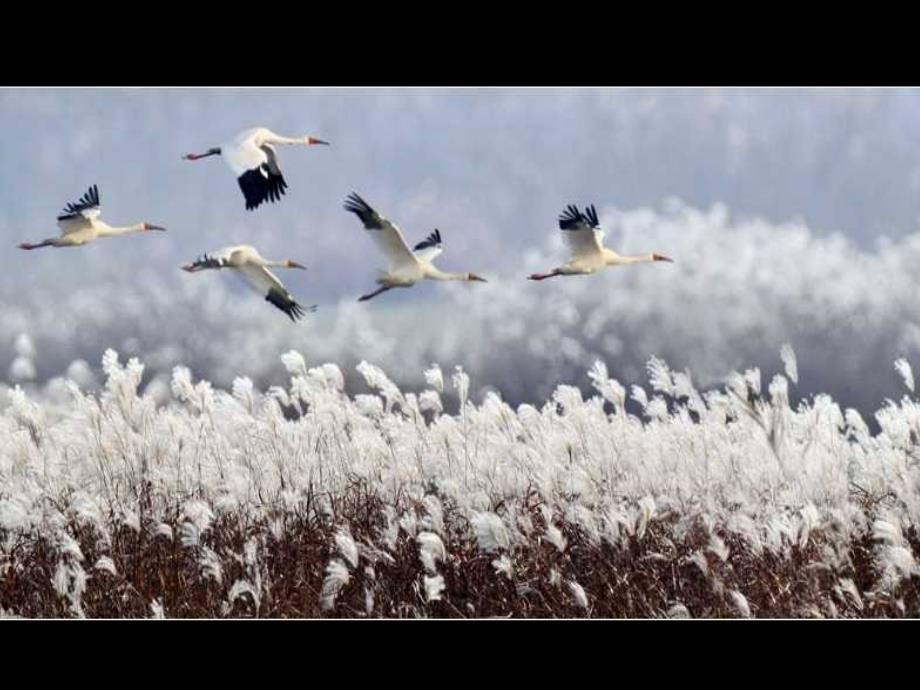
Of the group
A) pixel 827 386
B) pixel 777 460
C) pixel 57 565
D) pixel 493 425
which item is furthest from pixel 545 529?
pixel 57 565

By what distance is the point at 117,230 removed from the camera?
19.5 feet

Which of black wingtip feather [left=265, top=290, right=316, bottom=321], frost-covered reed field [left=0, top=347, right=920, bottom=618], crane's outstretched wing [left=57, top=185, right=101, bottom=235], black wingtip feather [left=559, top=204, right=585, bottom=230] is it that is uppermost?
crane's outstretched wing [left=57, top=185, right=101, bottom=235]

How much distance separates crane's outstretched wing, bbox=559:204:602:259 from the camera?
228 inches

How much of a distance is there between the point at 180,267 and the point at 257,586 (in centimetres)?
154

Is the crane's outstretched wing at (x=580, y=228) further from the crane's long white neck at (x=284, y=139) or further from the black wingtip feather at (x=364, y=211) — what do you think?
the crane's long white neck at (x=284, y=139)

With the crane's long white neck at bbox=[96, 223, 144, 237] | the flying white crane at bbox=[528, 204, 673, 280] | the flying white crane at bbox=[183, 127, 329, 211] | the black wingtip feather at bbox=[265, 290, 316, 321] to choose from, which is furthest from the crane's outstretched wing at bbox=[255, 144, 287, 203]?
the flying white crane at bbox=[528, 204, 673, 280]

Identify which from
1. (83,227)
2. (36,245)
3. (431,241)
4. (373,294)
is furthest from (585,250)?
(36,245)

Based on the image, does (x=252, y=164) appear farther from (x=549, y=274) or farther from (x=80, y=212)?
(x=549, y=274)

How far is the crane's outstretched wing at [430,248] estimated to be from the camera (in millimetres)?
5844

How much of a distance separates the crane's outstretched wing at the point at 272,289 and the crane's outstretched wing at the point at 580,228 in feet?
3.79

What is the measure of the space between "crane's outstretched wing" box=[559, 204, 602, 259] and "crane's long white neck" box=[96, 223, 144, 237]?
1.85 metres

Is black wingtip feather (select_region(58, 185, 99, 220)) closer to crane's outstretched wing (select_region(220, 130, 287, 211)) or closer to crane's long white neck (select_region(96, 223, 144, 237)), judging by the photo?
crane's long white neck (select_region(96, 223, 144, 237))

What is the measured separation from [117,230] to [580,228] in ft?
6.66

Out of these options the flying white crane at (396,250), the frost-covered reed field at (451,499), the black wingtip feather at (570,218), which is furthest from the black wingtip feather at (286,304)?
the black wingtip feather at (570,218)
